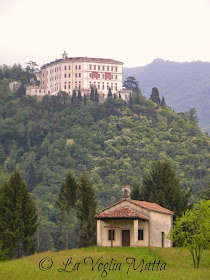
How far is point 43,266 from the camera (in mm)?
56625

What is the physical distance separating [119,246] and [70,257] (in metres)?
11.5

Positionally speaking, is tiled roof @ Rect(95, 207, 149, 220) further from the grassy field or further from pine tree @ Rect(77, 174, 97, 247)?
pine tree @ Rect(77, 174, 97, 247)

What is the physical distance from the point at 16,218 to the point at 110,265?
21.9m

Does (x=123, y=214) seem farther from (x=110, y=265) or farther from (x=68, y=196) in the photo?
(x=110, y=265)

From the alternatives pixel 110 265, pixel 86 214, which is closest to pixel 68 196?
pixel 86 214

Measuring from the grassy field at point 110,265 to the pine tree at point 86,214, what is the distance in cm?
1176

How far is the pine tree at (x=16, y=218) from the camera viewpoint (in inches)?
3009

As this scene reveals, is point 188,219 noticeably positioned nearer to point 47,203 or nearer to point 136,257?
point 136,257

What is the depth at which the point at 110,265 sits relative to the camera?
5716 cm

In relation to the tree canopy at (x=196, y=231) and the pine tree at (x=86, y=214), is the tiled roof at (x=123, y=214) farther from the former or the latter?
the pine tree at (x=86, y=214)

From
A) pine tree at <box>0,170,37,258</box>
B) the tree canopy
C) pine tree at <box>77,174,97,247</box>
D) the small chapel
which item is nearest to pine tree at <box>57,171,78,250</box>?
pine tree at <box>77,174,97,247</box>

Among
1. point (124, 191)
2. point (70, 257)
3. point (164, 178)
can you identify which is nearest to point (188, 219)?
point (70, 257)

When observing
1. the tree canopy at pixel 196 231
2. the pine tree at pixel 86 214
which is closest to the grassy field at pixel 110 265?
the tree canopy at pixel 196 231

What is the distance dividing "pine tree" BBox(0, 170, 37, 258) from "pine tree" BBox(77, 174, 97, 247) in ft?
17.9
